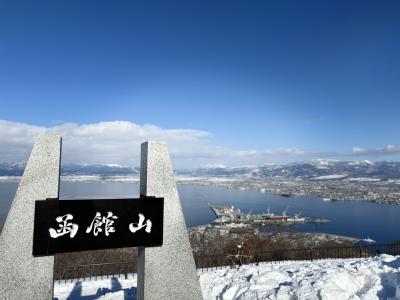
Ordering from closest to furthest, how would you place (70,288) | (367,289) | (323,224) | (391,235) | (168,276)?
(168,276) < (367,289) < (70,288) < (391,235) < (323,224)

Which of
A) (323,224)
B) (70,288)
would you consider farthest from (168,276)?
(323,224)

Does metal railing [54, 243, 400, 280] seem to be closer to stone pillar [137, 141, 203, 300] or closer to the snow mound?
the snow mound

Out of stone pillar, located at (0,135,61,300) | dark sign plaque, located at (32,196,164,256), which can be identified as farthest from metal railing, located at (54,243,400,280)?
stone pillar, located at (0,135,61,300)

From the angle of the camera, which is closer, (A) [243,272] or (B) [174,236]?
(B) [174,236]

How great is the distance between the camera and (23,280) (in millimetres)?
5145

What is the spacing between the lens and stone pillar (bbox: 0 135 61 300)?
5113 millimetres

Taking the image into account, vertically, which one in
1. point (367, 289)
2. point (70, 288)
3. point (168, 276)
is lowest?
point (70, 288)

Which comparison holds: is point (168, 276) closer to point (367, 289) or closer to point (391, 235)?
point (367, 289)

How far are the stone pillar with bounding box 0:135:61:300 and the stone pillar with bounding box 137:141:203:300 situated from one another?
1.53m

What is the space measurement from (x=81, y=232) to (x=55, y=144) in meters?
1.48

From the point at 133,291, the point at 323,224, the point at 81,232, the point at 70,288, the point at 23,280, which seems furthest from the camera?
the point at 323,224

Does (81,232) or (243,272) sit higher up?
(81,232)

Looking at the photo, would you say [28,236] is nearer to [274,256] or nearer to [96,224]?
[96,224]

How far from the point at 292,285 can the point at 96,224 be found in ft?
16.1
